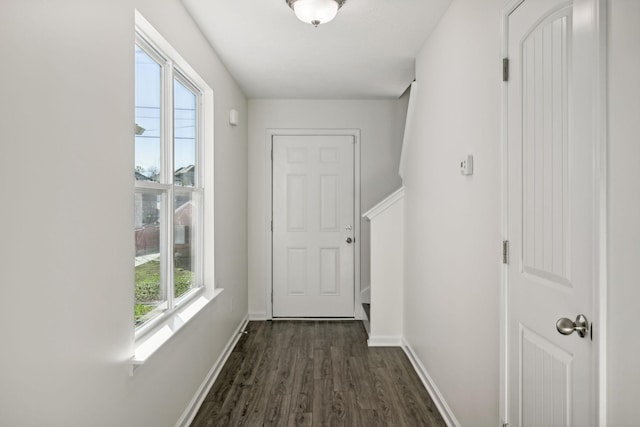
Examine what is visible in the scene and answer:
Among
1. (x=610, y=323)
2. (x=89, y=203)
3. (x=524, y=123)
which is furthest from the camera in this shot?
(x=524, y=123)

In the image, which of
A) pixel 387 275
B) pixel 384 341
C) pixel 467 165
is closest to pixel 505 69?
pixel 467 165

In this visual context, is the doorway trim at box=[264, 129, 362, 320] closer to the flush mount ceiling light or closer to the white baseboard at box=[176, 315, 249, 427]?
Answer: the white baseboard at box=[176, 315, 249, 427]

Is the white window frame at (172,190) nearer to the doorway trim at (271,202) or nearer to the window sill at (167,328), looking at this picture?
the window sill at (167,328)

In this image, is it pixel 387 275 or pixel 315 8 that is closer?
pixel 315 8

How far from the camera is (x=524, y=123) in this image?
1.63 metres

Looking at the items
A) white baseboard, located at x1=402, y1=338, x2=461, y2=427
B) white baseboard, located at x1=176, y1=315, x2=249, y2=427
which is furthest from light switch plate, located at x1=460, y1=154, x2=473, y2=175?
white baseboard, located at x1=176, y1=315, x2=249, y2=427

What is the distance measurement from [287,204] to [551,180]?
12.1 feet

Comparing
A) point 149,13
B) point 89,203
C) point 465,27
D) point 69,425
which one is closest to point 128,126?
point 89,203

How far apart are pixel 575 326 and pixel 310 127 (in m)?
3.98

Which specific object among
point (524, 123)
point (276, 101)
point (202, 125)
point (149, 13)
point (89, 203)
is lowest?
point (89, 203)

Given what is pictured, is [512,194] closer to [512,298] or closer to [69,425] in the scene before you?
[512,298]

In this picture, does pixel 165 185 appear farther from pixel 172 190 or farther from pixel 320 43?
pixel 320 43

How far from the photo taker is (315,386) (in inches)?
122

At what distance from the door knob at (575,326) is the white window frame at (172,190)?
1574 mm
